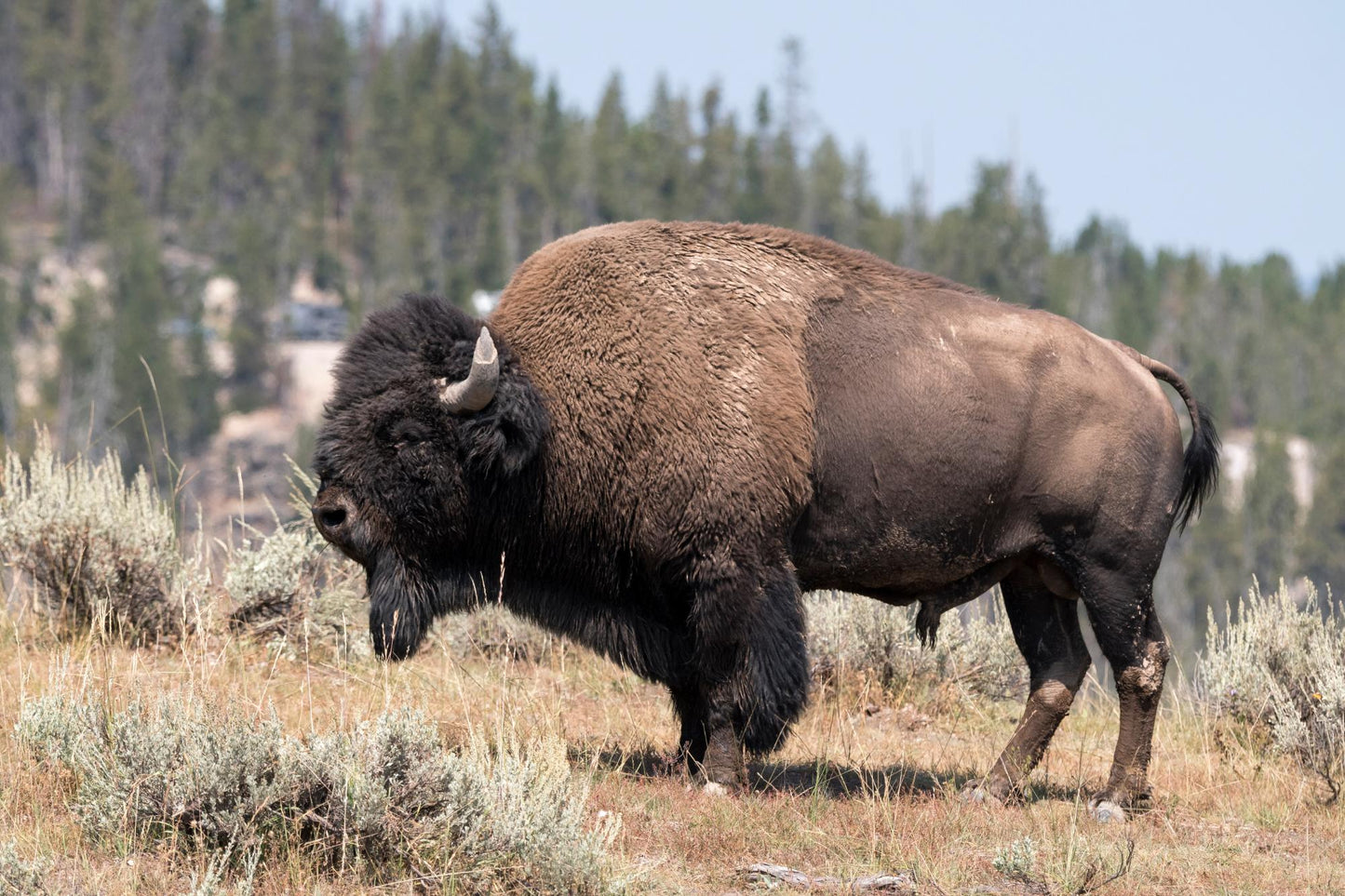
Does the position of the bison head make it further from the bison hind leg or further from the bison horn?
the bison hind leg

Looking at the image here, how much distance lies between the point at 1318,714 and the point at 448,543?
419cm

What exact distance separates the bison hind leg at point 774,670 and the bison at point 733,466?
0.04 ft

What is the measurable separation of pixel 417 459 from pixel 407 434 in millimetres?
111

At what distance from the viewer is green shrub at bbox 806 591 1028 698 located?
8414 millimetres

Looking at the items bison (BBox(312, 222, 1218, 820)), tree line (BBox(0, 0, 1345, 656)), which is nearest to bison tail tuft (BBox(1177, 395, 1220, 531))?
bison (BBox(312, 222, 1218, 820))

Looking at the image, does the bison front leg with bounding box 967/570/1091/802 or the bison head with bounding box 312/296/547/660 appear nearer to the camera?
the bison head with bounding box 312/296/547/660

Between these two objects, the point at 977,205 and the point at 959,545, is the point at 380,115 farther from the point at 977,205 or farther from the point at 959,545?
the point at 959,545

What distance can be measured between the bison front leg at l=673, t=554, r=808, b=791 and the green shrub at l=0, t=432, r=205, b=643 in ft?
9.29

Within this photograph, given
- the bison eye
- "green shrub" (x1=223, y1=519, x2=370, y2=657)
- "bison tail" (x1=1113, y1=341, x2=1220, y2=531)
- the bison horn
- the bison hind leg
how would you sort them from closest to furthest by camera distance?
the bison horn → the bison hind leg → the bison eye → "bison tail" (x1=1113, y1=341, x2=1220, y2=531) → "green shrub" (x1=223, y1=519, x2=370, y2=657)

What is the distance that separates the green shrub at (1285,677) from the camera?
6.97 m

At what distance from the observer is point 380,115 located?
3772 inches

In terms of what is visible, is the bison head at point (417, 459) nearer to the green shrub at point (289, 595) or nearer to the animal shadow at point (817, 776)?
the animal shadow at point (817, 776)

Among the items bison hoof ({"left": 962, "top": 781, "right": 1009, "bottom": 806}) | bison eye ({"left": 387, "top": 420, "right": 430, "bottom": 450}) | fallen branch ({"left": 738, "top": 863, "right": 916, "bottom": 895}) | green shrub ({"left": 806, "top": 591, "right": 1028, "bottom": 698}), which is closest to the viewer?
fallen branch ({"left": 738, "top": 863, "right": 916, "bottom": 895})

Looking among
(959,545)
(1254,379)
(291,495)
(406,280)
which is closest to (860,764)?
(959,545)
